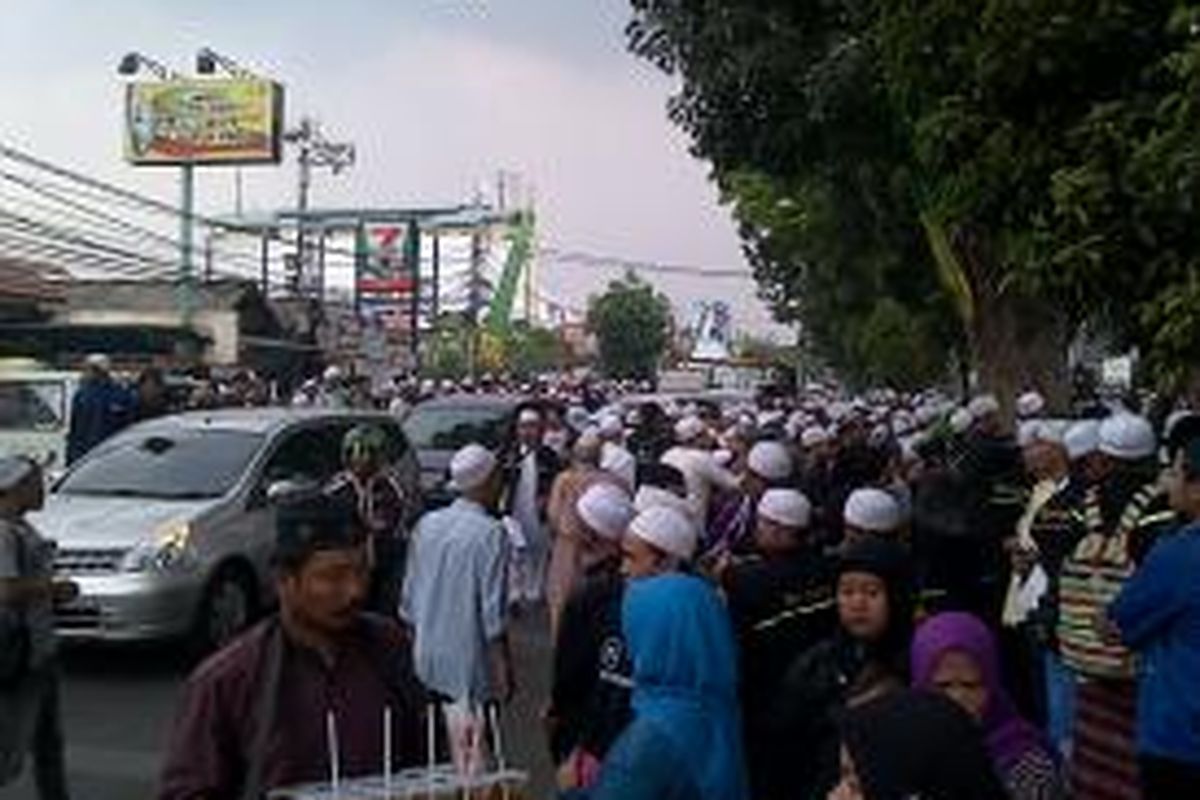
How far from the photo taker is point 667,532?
21.5ft

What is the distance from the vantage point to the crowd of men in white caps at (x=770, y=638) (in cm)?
426

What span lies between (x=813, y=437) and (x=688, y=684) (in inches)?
447

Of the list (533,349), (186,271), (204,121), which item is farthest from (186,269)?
(533,349)

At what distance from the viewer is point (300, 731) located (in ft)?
14.0

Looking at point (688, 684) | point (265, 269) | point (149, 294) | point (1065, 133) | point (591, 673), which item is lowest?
point (591, 673)

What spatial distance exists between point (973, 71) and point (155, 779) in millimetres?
5171

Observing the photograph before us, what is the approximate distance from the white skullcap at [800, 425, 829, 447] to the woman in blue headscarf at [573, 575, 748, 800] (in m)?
10.8

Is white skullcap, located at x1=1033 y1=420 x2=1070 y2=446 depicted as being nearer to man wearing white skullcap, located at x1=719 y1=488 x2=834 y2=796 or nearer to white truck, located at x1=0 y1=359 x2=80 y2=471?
man wearing white skullcap, located at x1=719 y1=488 x2=834 y2=796

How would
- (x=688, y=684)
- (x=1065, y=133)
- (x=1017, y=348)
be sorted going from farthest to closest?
(x=1017, y=348) < (x=1065, y=133) < (x=688, y=684)

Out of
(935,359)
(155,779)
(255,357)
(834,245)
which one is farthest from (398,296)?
(155,779)

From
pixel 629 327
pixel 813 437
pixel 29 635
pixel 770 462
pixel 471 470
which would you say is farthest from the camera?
pixel 629 327

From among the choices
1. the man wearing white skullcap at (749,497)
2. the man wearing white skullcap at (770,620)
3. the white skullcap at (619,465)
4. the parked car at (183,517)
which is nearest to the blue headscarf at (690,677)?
the man wearing white skullcap at (770,620)

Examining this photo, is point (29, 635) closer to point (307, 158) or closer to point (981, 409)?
point (981, 409)

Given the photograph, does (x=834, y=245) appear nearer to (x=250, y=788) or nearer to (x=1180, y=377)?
(x=1180, y=377)
